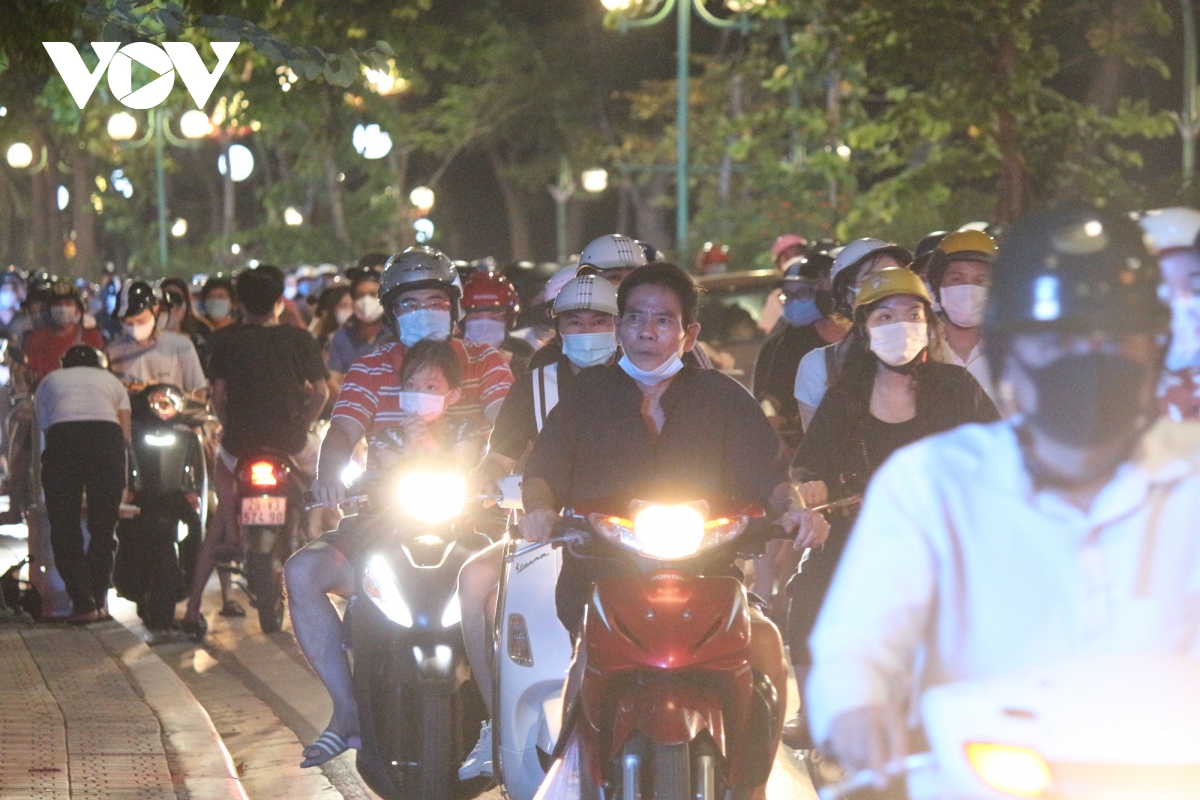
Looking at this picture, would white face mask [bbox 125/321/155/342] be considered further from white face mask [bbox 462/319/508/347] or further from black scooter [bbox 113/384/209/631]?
white face mask [bbox 462/319/508/347]

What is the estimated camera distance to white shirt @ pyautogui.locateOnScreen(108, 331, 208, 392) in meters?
11.7

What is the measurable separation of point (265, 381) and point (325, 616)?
14.3 feet

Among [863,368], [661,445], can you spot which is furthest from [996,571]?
[863,368]

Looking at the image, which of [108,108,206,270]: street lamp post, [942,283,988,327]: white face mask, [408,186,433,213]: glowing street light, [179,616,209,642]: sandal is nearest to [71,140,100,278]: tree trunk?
[108,108,206,270]: street lamp post

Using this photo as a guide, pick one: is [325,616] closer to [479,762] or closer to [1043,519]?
[479,762]

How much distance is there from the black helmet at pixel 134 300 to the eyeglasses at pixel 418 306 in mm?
4255

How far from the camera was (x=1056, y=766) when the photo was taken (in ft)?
9.11

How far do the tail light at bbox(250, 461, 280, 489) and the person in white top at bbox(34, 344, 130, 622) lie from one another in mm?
856

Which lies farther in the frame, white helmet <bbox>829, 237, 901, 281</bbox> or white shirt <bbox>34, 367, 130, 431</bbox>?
white shirt <bbox>34, 367, 130, 431</bbox>

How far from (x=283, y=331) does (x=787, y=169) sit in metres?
17.5

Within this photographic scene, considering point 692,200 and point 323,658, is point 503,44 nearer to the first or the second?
point 692,200

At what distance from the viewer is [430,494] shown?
636cm

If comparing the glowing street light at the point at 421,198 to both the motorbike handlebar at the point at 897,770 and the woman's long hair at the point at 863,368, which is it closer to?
the woman's long hair at the point at 863,368

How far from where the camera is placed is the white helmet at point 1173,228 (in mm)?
6837
